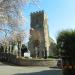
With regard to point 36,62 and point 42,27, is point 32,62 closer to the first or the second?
point 36,62

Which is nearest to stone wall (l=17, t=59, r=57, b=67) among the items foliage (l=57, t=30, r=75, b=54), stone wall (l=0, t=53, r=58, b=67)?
stone wall (l=0, t=53, r=58, b=67)

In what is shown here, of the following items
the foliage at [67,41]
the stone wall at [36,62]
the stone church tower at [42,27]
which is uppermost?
the stone church tower at [42,27]

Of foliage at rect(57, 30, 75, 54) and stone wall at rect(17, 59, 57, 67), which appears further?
stone wall at rect(17, 59, 57, 67)

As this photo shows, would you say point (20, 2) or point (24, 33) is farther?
point (24, 33)

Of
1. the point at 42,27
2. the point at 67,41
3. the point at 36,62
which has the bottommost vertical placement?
the point at 36,62

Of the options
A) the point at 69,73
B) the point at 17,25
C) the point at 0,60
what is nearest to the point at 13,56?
the point at 0,60

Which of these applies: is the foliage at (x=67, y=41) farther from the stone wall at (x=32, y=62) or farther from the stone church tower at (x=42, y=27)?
the stone church tower at (x=42, y=27)

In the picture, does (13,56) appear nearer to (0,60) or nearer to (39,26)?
(0,60)

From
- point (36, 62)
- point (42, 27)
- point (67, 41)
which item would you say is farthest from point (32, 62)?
point (42, 27)

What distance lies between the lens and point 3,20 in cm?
1152

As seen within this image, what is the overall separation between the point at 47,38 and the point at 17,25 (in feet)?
305

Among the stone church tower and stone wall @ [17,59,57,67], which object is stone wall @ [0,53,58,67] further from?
the stone church tower

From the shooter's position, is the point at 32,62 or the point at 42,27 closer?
the point at 32,62

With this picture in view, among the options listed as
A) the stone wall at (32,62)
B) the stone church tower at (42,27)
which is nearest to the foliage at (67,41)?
the stone wall at (32,62)
